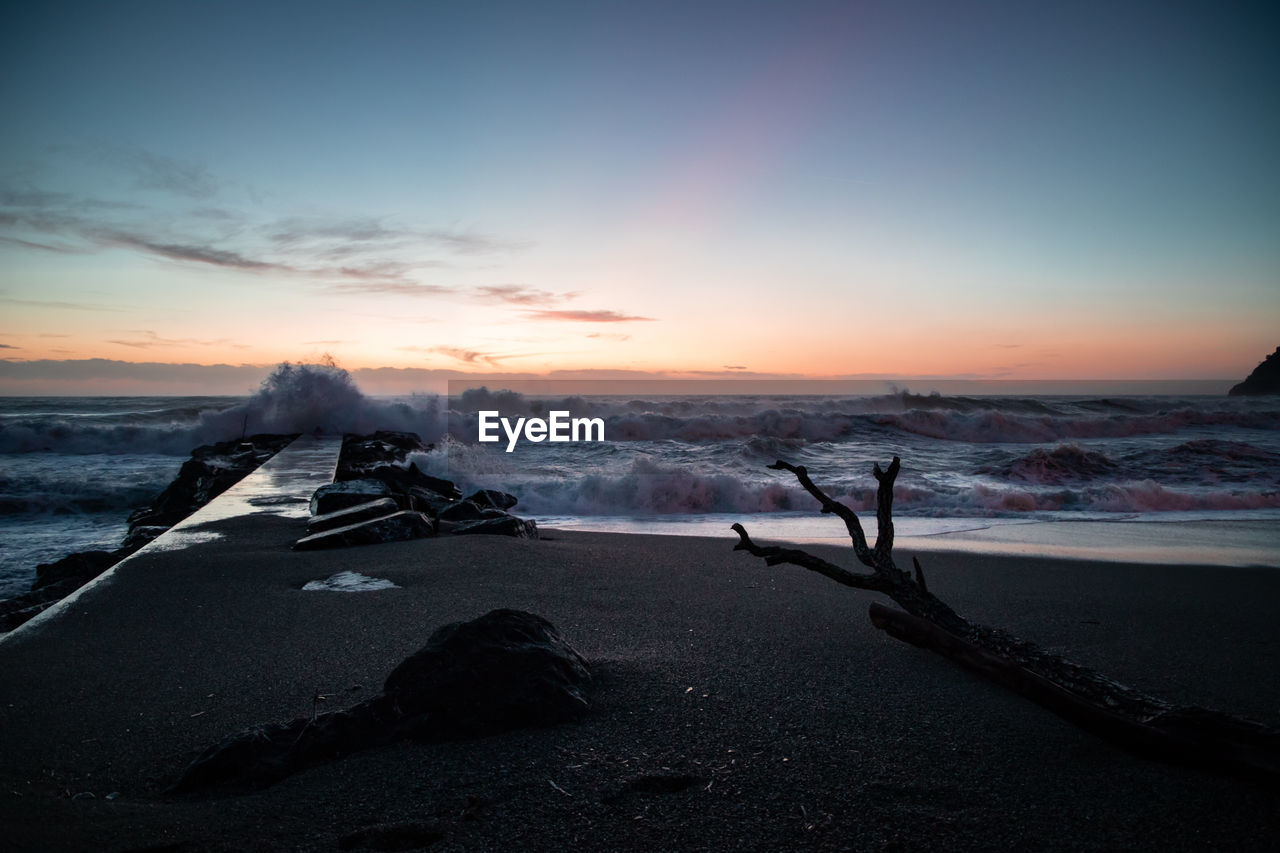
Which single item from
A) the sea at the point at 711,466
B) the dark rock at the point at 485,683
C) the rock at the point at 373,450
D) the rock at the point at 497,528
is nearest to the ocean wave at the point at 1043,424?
the sea at the point at 711,466

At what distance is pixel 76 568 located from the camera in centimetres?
627

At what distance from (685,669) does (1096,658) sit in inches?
75.7

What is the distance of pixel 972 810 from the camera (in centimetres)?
192

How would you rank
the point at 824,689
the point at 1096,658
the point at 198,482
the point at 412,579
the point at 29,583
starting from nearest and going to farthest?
the point at 824,689
the point at 1096,658
the point at 412,579
the point at 29,583
the point at 198,482

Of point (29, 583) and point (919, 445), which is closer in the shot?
point (29, 583)

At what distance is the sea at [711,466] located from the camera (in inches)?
371

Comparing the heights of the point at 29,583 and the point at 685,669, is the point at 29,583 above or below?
below

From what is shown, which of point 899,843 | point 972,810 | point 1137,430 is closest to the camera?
point 899,843

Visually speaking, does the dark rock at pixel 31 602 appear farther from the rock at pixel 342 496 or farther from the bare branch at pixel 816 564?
the bare branch at pixel 816 564

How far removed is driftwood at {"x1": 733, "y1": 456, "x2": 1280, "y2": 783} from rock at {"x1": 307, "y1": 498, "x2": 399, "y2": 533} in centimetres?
416

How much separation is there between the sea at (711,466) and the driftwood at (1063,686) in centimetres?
497

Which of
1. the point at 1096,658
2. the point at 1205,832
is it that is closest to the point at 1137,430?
the point at 1096,658

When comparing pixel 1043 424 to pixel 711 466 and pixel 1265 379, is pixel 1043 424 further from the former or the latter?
pixel 1265 379

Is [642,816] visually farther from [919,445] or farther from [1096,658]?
[919,445]
